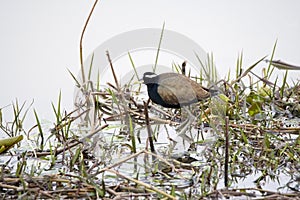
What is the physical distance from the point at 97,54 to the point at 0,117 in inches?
27.0

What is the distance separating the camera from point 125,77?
353 centimetres

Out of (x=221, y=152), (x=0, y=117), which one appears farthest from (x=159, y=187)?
(x=0, y=117)

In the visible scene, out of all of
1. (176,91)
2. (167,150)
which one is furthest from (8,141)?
(176,91)

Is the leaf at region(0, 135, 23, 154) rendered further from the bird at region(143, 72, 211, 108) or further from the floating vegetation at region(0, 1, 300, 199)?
the bird at region(143, 72, 211, 108)

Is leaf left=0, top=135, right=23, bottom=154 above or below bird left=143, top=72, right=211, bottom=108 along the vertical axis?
below

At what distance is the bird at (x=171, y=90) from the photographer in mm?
2697

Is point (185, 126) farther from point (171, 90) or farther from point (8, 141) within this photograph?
point (8, 141)

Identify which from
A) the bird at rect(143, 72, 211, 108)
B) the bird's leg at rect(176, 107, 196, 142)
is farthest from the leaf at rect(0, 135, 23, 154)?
the bird's leg at rect(176, 107, 196, 142)

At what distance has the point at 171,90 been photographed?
274 centimetres

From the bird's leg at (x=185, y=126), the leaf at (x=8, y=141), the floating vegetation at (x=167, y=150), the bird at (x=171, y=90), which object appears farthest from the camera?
the bird's leg at (x=185, y=126)

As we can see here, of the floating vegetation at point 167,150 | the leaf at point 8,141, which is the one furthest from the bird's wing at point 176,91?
the leaf at point 8,141

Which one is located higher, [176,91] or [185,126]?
[176,91]

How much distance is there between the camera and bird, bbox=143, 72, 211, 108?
2.70 metres

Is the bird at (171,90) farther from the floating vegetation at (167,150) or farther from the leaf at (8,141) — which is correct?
the leaf at (8,141)
